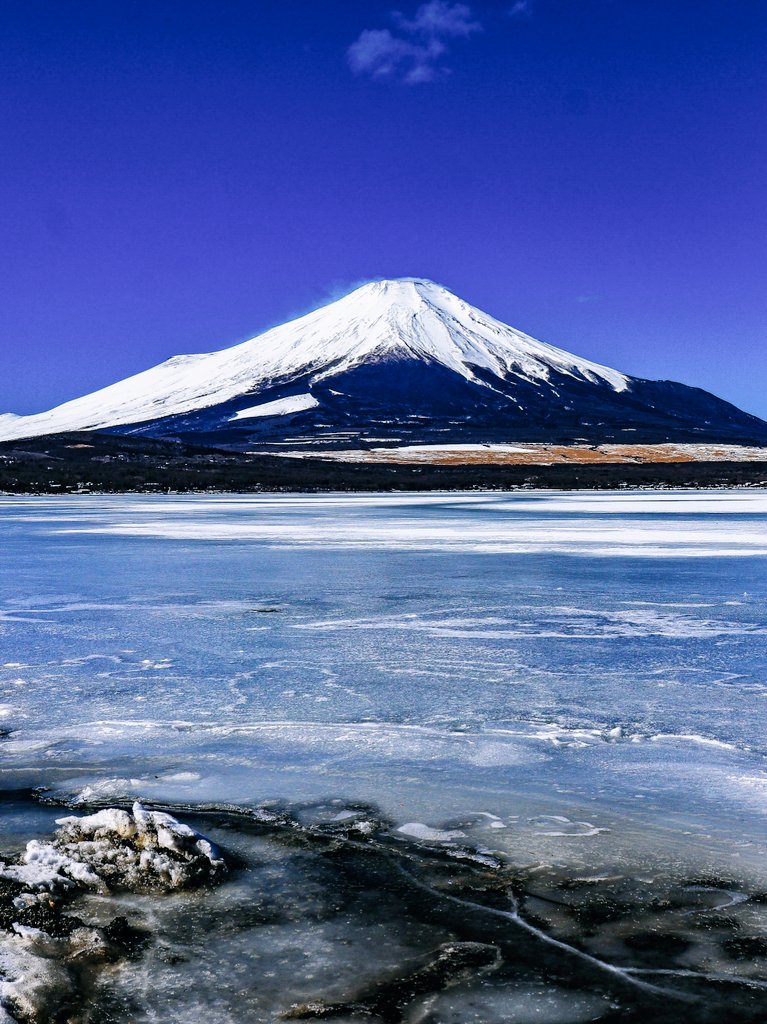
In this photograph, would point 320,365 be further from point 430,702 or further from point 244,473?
point 430,702

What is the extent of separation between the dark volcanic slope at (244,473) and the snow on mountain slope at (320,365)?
273ft

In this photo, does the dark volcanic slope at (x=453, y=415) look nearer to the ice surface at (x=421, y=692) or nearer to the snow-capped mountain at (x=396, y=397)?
the snow-capped mountain at (x=396, y=397)

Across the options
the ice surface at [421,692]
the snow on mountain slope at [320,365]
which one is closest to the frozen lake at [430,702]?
the ice surface at [421,692]

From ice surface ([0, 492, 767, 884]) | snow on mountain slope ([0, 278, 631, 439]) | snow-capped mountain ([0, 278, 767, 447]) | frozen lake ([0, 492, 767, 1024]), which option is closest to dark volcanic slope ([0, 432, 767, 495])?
snow-capped mountain ([0, 278, 767, 447])

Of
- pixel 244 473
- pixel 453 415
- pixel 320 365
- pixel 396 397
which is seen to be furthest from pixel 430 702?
pixel 320 365

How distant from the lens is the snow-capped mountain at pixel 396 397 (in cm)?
12106

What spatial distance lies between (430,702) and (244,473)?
51.6 meters

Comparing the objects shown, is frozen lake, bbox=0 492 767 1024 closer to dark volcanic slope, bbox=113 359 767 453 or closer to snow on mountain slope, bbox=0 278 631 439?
dark volcanic slope, bbox=113 359 767 453

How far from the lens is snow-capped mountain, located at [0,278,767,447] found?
121m

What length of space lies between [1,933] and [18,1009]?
0.48 metres

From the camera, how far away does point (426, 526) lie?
2305 cm

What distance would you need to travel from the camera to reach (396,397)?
6112 inches

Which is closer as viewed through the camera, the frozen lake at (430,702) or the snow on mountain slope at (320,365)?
the frozen lake at (430,702)

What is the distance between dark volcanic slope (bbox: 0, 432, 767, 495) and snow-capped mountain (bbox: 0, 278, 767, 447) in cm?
3389
